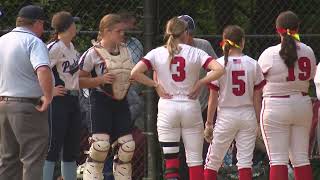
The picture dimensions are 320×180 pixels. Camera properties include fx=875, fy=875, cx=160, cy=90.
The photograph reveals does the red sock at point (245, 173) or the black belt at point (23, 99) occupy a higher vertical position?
the black belt at point (23, 99)

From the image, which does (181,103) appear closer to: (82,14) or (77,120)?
(77,120)

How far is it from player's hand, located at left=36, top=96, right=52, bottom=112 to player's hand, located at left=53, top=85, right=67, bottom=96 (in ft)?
1.83

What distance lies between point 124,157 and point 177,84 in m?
0.91

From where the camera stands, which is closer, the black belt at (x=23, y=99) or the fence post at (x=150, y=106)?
the black belt at (x=23, y=99)

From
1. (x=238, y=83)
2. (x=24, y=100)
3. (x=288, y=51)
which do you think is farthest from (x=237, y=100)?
(x=24, y=100)

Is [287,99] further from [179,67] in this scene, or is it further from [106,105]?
[106,105]

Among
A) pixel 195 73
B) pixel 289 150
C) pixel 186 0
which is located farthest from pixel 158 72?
pixel 186 0

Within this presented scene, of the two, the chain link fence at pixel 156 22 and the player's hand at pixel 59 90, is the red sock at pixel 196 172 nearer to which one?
the chain link fence at pixel 156 22

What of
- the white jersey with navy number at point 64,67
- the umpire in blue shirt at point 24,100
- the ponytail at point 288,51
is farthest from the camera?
the white jersey with navy number at point 64,67

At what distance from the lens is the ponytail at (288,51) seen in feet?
27.1

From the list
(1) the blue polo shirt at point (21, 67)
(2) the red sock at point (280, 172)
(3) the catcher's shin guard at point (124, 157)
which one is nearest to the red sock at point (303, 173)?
(2) the red sock at point (280, 172)

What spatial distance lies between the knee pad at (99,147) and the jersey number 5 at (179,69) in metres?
0.92

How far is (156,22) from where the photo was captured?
9758 millimetres

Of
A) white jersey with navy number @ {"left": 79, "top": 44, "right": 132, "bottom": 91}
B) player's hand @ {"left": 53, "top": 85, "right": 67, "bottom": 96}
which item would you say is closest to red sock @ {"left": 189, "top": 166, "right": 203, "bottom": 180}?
white jersey with navy number @ {"left": 79, "top": 44, "right": 132, "bottom": 91}
